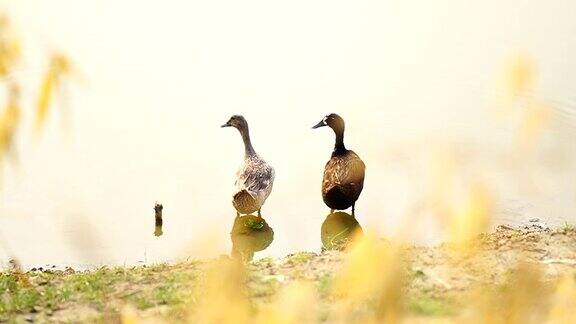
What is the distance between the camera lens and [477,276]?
20.1 feet

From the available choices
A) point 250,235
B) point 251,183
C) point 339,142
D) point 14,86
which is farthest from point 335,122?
point 14,86

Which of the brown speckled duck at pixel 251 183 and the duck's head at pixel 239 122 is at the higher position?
the duck's head at pixel 239 122

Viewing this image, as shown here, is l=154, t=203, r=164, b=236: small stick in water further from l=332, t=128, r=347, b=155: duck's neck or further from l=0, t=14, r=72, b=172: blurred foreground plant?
l=0, t=14, r=72, b=172: blurred foreground plant

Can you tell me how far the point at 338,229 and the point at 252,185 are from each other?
1158 millimetres

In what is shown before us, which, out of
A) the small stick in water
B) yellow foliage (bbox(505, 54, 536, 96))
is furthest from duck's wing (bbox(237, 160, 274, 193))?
yellow foliage (bbox(505, 54, 536, 96))

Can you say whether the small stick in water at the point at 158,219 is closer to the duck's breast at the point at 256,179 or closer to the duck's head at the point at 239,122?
the duck's breast at the point at 256,179

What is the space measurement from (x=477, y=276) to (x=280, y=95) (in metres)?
7.85

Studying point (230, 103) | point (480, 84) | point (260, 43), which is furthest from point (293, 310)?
point (260, 43)

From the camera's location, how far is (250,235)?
31.6 feet

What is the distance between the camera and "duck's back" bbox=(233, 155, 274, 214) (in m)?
9.65

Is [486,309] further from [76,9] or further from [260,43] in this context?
[76,9]

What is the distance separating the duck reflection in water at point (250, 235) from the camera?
9266 millimetres

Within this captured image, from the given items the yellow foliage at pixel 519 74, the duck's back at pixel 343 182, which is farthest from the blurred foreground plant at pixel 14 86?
the duck's back at pixel 343 182

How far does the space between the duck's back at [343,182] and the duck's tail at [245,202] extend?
2.98 feet
